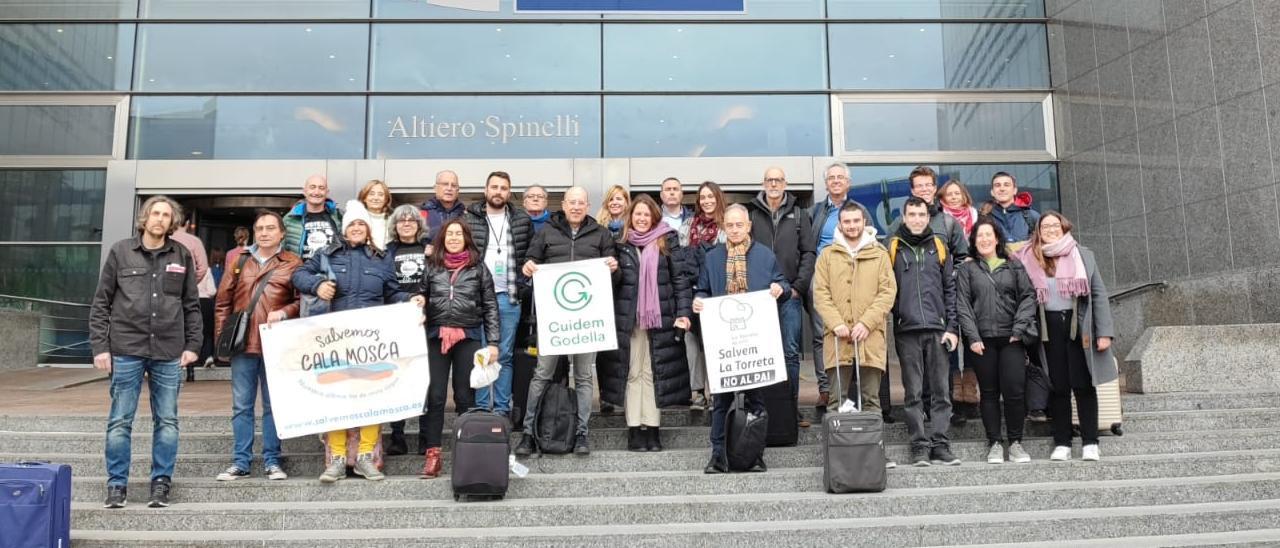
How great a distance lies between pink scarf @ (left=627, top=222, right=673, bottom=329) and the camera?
6324 mm

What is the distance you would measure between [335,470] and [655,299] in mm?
2565

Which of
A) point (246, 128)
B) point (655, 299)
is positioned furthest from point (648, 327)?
point (246, 128)

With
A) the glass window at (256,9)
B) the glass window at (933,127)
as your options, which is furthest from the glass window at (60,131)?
the glass window at (933,127)

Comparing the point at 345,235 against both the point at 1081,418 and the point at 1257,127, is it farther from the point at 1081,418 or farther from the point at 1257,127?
the point at 1257,127

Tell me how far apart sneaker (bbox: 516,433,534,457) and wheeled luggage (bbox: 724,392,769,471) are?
1436 mm

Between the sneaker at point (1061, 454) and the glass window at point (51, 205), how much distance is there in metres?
12.9

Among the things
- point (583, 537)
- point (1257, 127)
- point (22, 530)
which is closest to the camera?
point (22, 530)

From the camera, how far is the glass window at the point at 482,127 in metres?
12.7

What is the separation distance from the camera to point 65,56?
12961 mm

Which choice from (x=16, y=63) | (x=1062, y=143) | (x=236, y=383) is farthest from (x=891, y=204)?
(x=16, y=63)

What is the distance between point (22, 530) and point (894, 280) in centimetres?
569

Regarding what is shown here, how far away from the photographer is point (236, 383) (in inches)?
235

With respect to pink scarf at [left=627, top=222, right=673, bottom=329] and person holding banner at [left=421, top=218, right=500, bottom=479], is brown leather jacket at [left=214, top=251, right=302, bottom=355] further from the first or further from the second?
pink scarf at [left=627, top=222, right=673, bottom=329]

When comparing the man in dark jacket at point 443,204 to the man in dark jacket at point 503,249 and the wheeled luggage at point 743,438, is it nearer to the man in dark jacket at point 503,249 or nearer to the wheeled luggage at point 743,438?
the man in dark jacket at point 503,249
